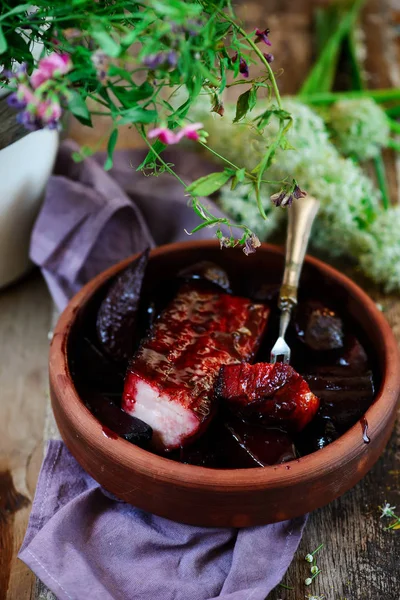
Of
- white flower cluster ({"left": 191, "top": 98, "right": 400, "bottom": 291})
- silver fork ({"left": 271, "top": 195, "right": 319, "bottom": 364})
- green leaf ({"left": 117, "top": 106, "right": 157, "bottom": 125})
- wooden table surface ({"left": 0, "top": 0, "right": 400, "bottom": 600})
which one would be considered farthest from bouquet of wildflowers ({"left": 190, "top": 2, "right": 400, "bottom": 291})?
green leaf ({"left": 117, "top": 106, "right": 157, "bottom": 125})

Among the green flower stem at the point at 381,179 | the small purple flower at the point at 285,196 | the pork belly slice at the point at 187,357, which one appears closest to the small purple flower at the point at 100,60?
the small purple flower at the point at 285,196

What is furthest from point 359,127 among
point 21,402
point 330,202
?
point 21,402

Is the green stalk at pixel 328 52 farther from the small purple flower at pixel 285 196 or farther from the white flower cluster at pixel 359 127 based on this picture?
the small purple flower at pixel 285 196

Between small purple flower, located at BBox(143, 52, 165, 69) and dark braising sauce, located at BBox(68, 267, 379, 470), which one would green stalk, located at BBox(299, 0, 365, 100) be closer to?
dark braising sauce, located at BBox(68, 267, 379, 470)

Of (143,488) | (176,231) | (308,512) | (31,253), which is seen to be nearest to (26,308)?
(31,253)

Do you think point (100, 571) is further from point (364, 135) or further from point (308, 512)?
point (364, 135)

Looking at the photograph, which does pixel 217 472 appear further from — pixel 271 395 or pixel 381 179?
pixel 381 179
